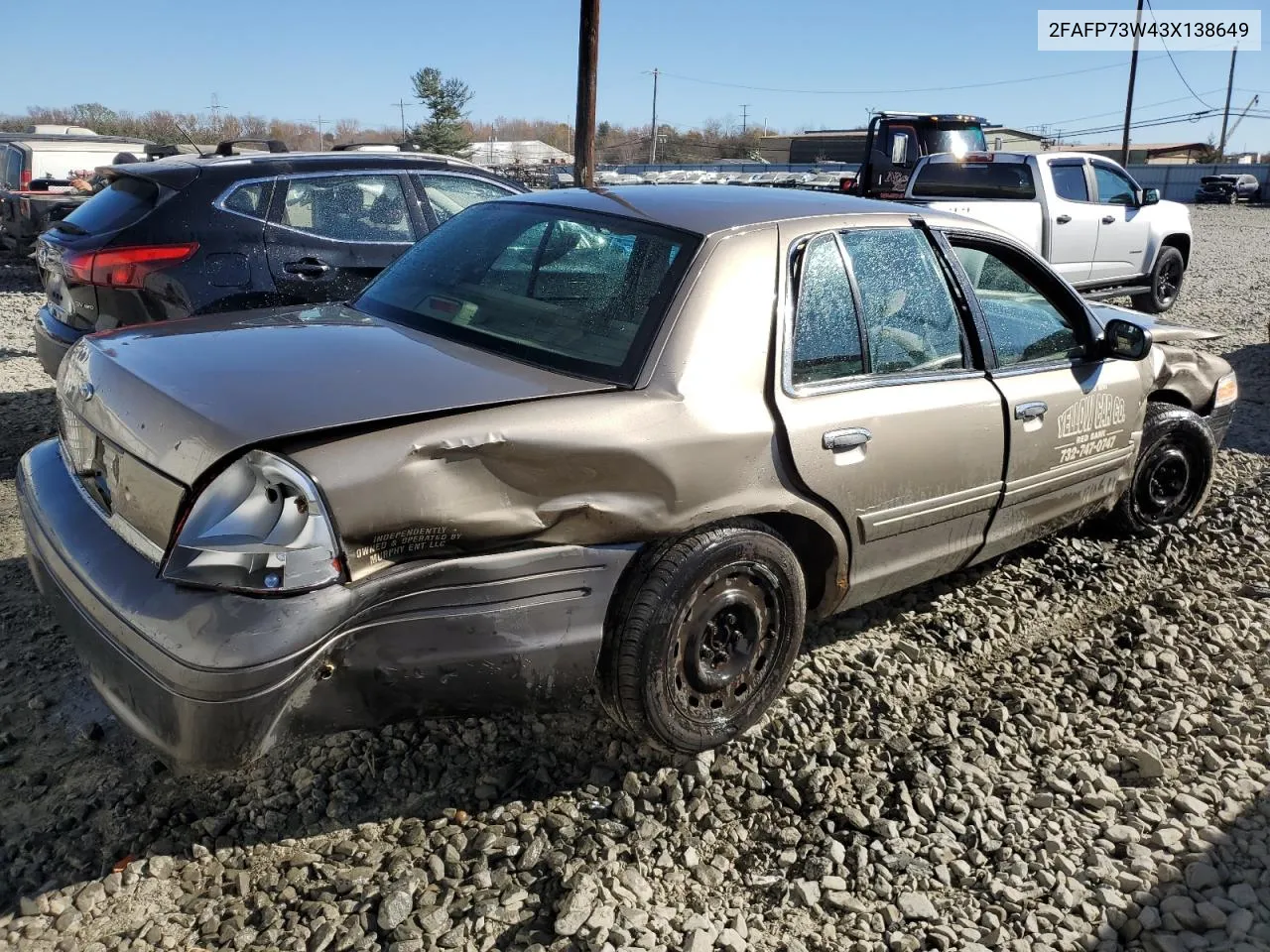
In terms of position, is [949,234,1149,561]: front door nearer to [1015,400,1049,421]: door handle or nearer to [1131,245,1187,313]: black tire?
[1015,400,1049,421]: door handle

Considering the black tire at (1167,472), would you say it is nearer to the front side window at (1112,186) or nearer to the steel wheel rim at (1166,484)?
the steel wheel rim at (1166,484)

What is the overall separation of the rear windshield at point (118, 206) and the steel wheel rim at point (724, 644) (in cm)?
415

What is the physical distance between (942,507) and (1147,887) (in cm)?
131

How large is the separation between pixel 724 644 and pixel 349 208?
410 cm

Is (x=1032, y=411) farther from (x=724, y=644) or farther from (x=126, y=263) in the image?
(x=126, y=263)

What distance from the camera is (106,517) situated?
102 inches

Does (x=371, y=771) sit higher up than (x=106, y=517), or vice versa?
(x=106, y=517)

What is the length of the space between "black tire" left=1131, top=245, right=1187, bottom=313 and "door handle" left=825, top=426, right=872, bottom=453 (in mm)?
10540

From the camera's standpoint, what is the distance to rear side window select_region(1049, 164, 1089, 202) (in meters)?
11.0

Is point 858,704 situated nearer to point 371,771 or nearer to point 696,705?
point 696,705

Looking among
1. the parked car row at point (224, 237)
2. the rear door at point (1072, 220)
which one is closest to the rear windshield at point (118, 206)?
the parked car row at point (224, 237)

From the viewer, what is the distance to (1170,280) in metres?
12.3

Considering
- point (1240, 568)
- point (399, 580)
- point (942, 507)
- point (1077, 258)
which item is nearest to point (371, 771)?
point (399, 580)

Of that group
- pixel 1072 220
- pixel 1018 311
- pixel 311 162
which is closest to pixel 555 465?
pixel 1018 311
